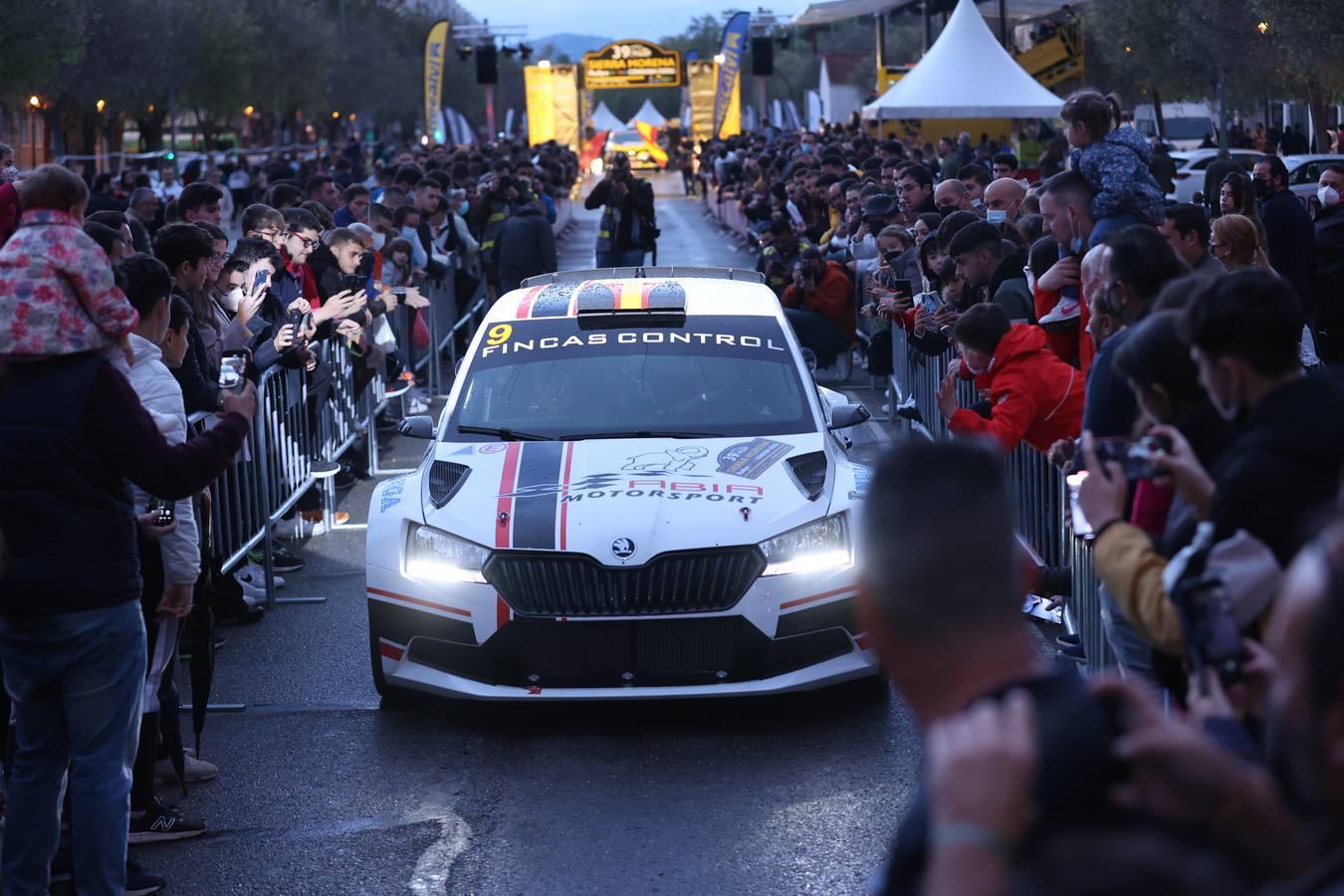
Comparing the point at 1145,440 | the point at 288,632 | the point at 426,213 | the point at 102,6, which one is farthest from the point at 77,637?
the point at 102,6

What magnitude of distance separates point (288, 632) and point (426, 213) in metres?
9.78

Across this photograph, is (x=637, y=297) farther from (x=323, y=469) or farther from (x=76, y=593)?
(x=76, y=593)

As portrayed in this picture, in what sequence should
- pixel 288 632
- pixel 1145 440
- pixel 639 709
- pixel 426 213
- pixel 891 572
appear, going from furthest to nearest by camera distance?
1. pixel 426 213
2. pixel 288 632
3. pixel 639 709
4. pixel 1145 440
5. pixel 891 572

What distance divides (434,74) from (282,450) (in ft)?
133

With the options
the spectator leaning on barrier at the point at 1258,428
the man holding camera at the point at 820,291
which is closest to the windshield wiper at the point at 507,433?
the spectator leaning on barrier at the point at 1258,428

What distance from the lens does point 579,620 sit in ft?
20.4

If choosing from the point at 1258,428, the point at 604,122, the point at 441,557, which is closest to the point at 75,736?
the point at 441,557

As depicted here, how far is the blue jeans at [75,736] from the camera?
4.41 metres

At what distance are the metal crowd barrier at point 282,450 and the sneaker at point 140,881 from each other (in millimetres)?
2270

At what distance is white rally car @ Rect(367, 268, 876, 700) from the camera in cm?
623

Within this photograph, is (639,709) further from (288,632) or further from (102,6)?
(102,6)

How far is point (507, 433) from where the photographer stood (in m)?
7.20

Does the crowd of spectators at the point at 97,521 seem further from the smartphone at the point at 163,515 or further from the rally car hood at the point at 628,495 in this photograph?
the rally car hood at the point at 628,495

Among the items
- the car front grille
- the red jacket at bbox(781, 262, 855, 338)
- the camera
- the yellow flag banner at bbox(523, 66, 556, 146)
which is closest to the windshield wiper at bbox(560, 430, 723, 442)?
→ the car front grille
